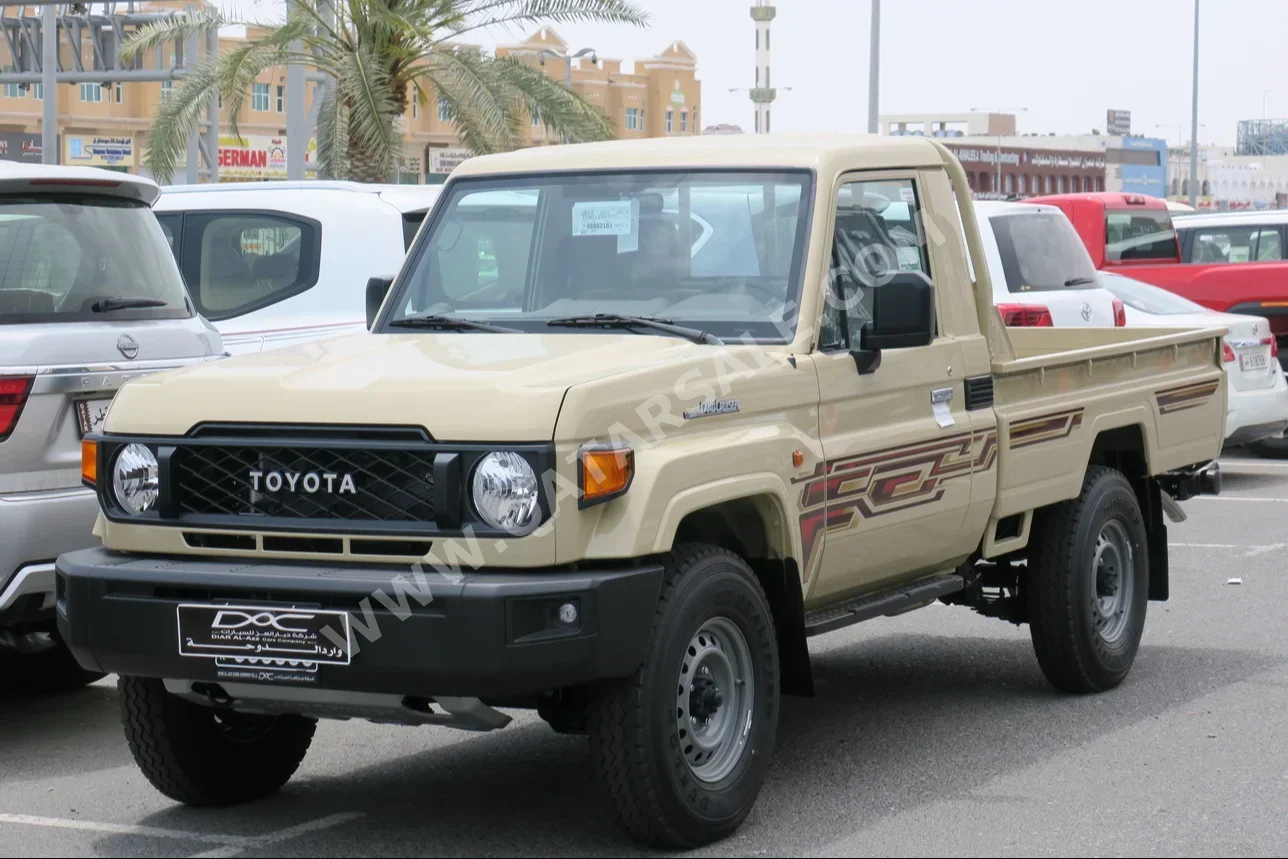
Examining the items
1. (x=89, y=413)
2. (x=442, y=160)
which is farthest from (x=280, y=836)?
(x=442, y=160)

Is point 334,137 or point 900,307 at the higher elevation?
point 334,137

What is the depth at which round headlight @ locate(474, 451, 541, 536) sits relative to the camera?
511cm

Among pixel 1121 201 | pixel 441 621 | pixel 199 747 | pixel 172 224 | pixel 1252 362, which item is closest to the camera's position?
pixel 441 621

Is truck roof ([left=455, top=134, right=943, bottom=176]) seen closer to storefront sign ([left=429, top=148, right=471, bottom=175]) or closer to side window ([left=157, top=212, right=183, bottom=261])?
side window ([left=157, top=212, right=183, bottom=261])

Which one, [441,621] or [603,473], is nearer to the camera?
[441,621]

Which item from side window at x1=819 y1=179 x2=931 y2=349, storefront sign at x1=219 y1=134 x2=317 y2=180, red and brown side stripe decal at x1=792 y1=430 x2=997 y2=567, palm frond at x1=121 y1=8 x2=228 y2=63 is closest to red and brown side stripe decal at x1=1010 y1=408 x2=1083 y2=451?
red and brown side stripe decal at x1=792 y1=430 x2=997 y2=567

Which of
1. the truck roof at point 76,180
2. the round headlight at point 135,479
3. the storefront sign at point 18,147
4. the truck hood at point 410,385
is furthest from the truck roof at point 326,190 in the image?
the storefront sign at point 18,147

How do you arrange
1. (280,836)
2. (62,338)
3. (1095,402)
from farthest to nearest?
1. (1095,402)
2. (62,338)
3. (280,836)

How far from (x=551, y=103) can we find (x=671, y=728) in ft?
54.2

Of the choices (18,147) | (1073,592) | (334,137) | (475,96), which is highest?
(18,147)

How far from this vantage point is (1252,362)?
1570cm

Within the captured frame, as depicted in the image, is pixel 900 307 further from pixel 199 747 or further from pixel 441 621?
pixel 199 747

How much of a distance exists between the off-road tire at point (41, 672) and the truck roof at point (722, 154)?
115 inches

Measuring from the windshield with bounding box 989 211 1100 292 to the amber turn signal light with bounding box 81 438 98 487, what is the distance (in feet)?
26.3
